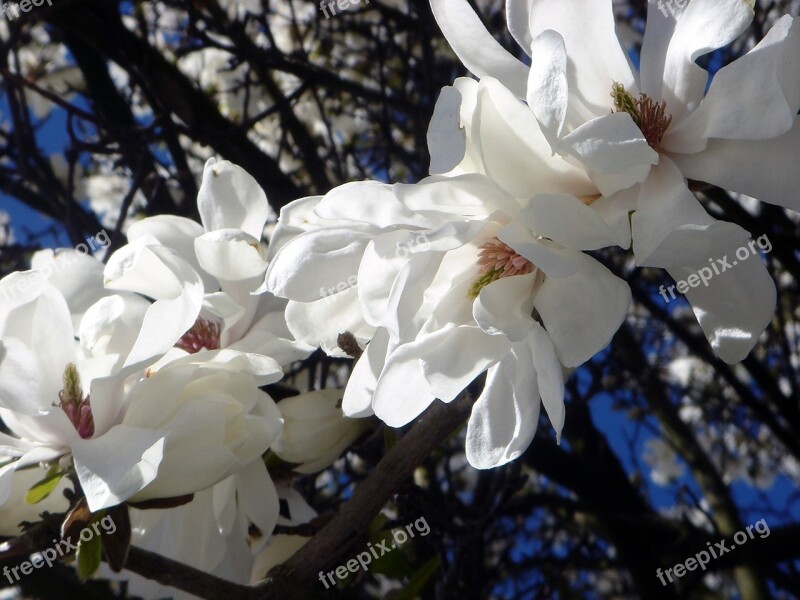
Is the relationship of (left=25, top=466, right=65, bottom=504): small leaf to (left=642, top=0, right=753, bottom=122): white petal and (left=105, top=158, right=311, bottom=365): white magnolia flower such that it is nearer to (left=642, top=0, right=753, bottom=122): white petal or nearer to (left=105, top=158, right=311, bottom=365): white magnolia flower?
(left=105, top=158, right=311, bottom=365): white magnolia flower

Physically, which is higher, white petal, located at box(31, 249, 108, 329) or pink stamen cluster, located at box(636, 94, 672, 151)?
white petal, located at box(31, 249, 108, 329)

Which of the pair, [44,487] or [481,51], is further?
[44,487]

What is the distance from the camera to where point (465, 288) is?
73 cm

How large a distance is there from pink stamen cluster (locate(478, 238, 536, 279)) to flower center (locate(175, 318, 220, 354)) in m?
0.34

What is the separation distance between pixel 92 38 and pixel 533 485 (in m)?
1.97

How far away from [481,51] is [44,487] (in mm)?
542

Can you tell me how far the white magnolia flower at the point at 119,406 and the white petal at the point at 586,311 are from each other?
0.26 metres

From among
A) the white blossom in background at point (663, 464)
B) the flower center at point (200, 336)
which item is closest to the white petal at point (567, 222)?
the flower center at point (200, 336)

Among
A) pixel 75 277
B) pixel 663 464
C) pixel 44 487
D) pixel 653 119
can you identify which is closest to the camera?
pixel 653 119

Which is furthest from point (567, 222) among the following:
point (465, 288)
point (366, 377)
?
point (366, 377)

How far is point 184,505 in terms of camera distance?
0.86 m

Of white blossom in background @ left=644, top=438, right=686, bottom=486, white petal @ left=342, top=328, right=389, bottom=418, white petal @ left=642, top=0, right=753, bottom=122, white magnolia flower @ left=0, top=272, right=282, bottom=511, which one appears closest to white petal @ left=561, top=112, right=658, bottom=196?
white petal @ left=642, top=0, right=753, bottom=122

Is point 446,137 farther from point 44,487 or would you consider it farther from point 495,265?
point 44,487

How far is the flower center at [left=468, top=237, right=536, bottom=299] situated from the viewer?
729mm
